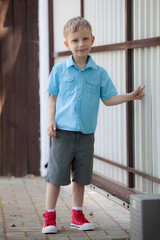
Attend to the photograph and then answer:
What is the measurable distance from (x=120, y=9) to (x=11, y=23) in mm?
2134

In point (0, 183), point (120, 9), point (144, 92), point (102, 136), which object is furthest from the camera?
point (0, 183)

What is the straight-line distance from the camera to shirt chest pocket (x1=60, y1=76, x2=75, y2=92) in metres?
4.44

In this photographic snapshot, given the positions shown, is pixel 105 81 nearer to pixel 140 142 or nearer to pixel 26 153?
pixel 140 142

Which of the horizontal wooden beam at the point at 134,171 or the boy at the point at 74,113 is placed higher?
the boy at the point at 74,113

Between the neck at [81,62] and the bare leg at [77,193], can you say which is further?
the bare leg at [77,193]

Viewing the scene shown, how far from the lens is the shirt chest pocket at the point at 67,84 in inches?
175

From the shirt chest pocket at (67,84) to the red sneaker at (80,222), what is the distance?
1.04 meters

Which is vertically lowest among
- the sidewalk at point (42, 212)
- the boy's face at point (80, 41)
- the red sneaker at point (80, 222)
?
the sidewalk at point (42, 212)

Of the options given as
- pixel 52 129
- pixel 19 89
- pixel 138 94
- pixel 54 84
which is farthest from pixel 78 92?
pixel 19 89

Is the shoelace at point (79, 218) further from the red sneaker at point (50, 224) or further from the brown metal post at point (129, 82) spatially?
the brown metal post at point (129, 82)

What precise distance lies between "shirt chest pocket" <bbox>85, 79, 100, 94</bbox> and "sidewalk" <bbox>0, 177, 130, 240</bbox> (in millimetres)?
1164

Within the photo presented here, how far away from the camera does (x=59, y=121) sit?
4484 millimetres

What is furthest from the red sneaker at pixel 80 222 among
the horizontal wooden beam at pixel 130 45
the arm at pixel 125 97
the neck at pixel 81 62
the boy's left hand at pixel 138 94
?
the horizontal wooden beam at pixel 130 45

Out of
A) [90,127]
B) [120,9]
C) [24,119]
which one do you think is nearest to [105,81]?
[90,127]
